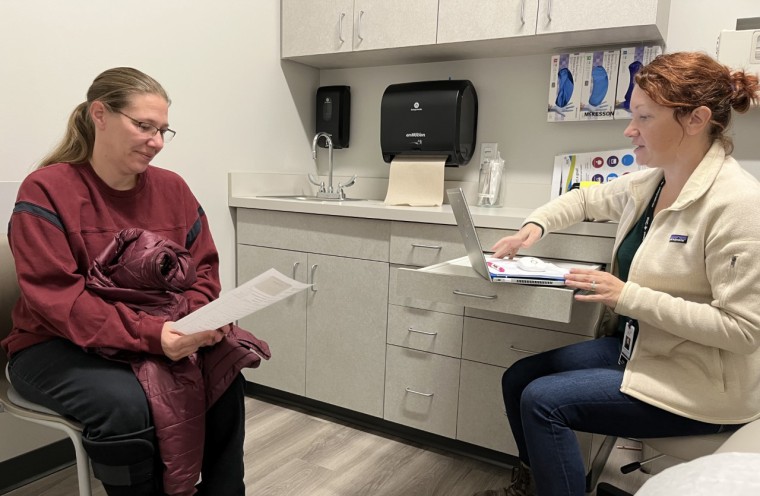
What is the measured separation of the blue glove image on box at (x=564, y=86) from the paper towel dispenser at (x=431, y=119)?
0.36 metres

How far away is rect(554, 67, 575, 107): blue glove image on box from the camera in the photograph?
2.24 meters

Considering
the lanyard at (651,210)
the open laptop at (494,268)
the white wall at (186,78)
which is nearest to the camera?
the open laptop at (494,268)

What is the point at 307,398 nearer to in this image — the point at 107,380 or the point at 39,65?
the point at 107,380

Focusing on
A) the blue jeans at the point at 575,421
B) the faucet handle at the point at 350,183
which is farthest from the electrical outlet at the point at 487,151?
the blue jeans at the point at 575,421

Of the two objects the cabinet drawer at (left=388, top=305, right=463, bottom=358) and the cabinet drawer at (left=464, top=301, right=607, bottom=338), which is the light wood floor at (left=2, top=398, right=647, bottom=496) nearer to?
the cabinet drawer at (left=388, top=305, right=463, bottom=358)

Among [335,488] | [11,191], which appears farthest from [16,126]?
[335,488]

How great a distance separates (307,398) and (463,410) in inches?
28.1

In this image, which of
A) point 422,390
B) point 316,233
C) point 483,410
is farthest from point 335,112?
point 483,410

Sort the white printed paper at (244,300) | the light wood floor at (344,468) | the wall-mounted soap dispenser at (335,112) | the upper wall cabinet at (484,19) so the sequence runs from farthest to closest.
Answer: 1. the wall-mounted soap dispenser at (335,112)
2. the upper wall cabinet at (484,19)
3. the light wood floor at (344,468)
4. the white printed paper at (244,300)

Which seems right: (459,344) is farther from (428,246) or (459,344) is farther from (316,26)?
(316,26)

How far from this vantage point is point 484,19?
2.16 metres

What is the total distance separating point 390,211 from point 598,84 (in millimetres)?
928

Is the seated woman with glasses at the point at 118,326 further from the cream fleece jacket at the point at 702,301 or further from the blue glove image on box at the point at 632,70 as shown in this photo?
the blue glove image on box at the point at 632,70

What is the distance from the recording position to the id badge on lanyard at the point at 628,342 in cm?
140
